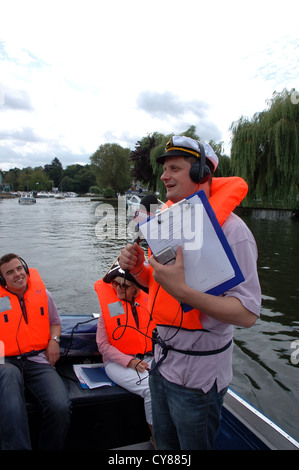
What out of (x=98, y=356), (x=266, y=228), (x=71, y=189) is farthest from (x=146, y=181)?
(x=71, y=189)

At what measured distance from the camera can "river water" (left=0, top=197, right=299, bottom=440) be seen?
17.0 feet

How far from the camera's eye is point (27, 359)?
3.10 metres

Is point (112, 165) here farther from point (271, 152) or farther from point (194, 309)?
point (194, 309)

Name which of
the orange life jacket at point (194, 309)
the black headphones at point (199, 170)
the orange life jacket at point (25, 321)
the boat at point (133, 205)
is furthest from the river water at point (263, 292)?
the black headphones at point (199, 170)

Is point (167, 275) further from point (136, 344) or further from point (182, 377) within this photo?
point (136, 344)

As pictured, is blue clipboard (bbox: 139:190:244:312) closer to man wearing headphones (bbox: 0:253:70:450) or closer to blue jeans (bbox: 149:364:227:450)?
blue jeans (bbox: 149:364:227:450)

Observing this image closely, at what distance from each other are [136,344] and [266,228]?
69.1 ft

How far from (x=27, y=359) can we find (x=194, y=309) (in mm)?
2152

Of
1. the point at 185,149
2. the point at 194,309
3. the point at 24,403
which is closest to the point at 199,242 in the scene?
the point at 194,309

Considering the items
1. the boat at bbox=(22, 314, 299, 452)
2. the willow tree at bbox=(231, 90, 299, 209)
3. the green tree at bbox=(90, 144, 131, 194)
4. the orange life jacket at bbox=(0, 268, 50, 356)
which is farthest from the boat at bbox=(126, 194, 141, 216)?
the green tree at bbox=(90, 144, 131, 194)

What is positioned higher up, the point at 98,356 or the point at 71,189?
the point at 71,189

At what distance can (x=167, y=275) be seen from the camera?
144cm

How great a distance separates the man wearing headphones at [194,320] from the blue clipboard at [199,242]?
2.1 inches

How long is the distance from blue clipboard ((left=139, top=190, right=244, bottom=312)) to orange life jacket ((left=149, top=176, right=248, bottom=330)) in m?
0.16
